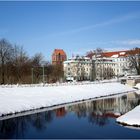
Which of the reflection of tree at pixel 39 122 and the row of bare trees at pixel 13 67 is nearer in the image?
the reflection of tree at pixel 39 122

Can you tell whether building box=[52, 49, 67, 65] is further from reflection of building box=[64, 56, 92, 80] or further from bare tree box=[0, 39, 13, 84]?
bare tree box=[0, 39, 13, 84]

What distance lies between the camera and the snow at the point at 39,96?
106 ft

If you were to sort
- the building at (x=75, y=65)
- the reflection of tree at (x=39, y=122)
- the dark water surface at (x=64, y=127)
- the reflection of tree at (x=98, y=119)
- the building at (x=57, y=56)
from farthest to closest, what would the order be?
1. the building at (x=57, y=56)
2. the building at (x=75, y=65)
3. the reflection of tree at (x=98, y=119)
4. the reflection of tree at (x=39, y=122)
5. the dark water surface at (x=64, y=127)

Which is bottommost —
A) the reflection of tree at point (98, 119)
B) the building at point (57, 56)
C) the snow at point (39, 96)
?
the reflection of tree at point (98, 119)

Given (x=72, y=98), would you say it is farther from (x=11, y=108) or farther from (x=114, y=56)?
(x=114, y=56)

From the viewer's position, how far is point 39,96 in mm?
40406

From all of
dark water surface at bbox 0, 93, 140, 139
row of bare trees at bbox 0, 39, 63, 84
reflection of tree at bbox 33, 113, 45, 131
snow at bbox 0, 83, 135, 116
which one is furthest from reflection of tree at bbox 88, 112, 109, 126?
row of bare trees at bbox 0, 39, 63, 84

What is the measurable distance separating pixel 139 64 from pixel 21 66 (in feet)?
145

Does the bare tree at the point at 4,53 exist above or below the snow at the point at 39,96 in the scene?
above

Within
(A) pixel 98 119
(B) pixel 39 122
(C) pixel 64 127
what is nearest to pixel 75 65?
(A) pixel 98 119

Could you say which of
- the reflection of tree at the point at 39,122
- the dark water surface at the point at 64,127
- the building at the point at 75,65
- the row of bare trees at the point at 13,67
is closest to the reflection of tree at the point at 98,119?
the dark water surface at the point at 64,127

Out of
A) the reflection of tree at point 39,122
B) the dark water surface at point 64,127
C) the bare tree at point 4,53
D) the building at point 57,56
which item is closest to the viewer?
the dark water surface at point 64,127

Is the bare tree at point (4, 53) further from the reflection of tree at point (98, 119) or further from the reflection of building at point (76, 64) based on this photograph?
the reflection of building at point (76, 64)

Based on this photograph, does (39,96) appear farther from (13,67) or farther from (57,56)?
(57,56)
